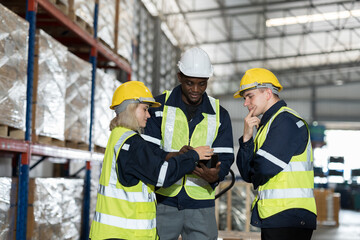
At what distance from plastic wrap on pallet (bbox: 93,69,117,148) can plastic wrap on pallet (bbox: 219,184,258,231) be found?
3.07 m

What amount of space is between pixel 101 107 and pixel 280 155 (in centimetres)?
473

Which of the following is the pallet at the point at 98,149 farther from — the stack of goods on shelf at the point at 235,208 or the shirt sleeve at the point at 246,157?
the shirt sleeve at the point at 246,157

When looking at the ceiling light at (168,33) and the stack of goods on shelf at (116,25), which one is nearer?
the stack of goods on shelf at (116,25)

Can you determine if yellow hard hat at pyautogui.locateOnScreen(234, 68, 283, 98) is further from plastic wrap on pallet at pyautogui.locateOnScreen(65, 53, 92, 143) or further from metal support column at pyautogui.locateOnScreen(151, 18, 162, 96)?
metal support column at pyautogui.locateOnScreen(151, 18, 162, 96)

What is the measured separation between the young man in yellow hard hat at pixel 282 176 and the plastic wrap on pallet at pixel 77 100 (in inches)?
134

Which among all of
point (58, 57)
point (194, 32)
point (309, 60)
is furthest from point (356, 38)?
point (58, 57)

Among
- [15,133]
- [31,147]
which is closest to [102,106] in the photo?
[31,147]

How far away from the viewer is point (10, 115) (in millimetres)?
4531

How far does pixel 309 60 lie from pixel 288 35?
5.91 m

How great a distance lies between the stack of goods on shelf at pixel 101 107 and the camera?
7141 mm

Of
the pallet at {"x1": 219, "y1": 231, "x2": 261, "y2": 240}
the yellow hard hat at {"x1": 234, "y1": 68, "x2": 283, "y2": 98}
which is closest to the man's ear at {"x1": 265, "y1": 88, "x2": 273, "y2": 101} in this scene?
the yellow hard hat at {"x1": 234, "y1": 68, "x2": 283, "y2": 98}

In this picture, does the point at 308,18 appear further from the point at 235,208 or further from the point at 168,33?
the point at 235,208

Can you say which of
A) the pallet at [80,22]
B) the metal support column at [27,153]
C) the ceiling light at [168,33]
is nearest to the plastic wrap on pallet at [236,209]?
the pallet at [80,22]

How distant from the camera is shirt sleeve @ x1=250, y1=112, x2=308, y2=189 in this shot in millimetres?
2902
